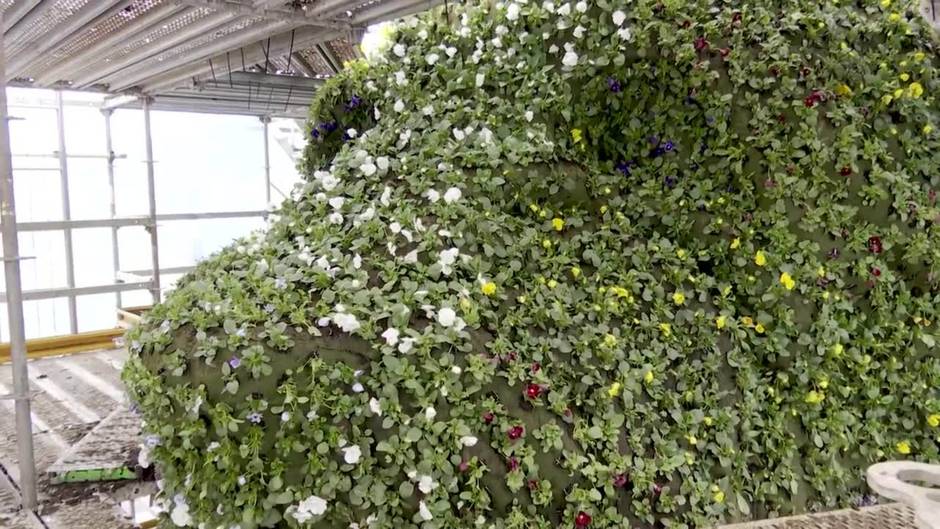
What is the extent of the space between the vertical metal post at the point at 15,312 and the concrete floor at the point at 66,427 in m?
0.11

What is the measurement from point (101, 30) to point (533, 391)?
3001 mm

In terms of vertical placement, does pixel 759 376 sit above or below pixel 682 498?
above

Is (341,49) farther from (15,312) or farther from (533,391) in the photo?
(533,391)

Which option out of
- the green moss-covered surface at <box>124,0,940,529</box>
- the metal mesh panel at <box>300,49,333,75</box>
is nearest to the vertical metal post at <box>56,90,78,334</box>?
the metal mesh panel at <box>300,49,333,75</box>

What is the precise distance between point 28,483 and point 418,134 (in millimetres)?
1724

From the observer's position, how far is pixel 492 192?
1.95 meters

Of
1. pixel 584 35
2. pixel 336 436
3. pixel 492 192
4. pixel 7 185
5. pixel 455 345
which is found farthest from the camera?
pixel 7 185

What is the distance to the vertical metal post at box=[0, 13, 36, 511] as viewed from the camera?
2.28 meters

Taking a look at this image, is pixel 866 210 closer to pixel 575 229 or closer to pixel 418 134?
pixel 575 229

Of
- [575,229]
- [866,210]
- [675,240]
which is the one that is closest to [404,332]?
[575,229]

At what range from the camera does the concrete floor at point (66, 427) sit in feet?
7.44

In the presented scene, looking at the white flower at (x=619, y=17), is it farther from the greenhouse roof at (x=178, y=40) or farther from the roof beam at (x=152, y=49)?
the roof beam at (x=152, y=49)

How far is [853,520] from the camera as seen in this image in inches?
68.1

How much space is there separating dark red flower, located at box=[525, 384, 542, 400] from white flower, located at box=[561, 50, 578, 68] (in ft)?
3.22
